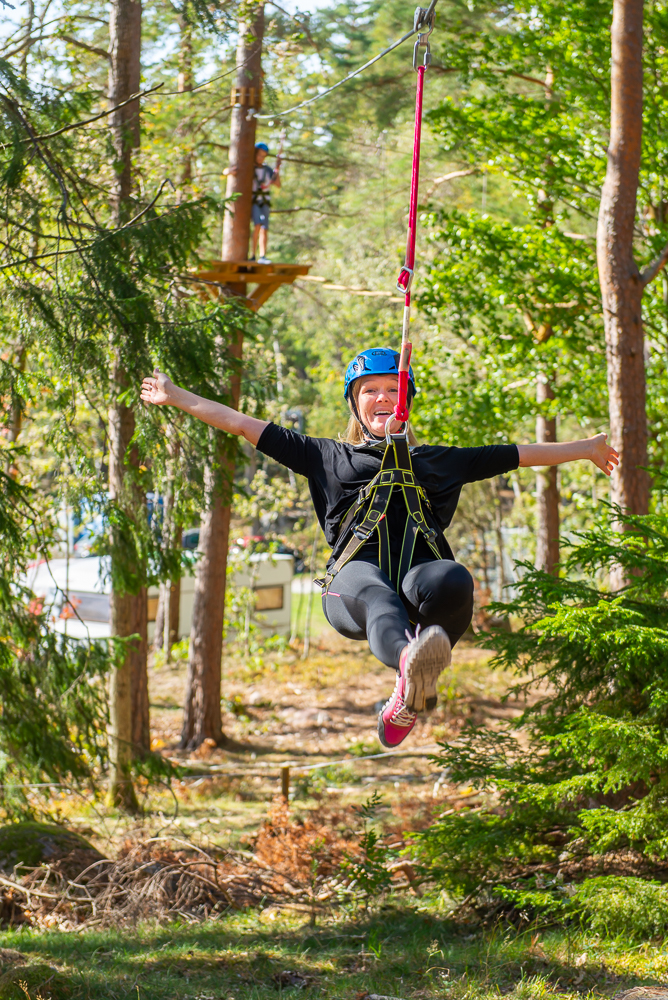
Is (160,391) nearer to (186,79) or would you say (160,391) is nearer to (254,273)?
(254,273)

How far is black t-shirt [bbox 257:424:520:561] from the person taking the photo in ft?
13.5

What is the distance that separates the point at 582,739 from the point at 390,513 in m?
2.39

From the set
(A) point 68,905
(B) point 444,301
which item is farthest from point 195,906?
(B) point 444,301

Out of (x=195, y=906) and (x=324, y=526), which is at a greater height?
(x=324, y=526)

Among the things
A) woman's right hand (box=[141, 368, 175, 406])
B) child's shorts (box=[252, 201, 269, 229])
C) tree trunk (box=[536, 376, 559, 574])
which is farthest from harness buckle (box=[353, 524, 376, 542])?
tree trunk (box=[536, 376, 559, 574])

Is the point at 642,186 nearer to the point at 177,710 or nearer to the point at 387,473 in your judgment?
the point at 387,473

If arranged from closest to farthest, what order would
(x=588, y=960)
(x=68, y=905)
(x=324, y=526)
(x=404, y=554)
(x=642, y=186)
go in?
(x=404, y=554), (x=324, y=526), (x=588, y=960), (x=68, y=905), (x=642, y=186)

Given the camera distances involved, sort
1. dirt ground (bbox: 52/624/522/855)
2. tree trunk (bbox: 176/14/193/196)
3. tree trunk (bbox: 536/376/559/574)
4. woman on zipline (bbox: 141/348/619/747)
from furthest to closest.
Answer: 1. tree trunk (bbox: 536/376/559/574)
2. dirt ground (bbox: 52/624/522/855)
3. tree trunk (bbox: 176/14/193/196)
4. woman on zipline (bbox: 141/348/619/747)

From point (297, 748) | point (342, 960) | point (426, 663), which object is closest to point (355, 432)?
point (426, 663)

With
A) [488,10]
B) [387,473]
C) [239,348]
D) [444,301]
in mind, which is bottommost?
[387,473]

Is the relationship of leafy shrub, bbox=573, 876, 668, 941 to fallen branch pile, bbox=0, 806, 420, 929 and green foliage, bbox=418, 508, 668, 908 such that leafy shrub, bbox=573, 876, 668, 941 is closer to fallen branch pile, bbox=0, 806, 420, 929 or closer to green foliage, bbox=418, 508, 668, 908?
green foliage, bbox=418, 508, 668, 908

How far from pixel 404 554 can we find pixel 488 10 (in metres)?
11.2

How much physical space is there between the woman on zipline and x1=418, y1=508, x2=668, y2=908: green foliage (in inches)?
60.1

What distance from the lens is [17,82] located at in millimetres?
5617
